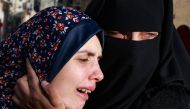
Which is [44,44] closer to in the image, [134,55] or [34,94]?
[34,94]

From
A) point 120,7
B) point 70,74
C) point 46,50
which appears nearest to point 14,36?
point 46,50

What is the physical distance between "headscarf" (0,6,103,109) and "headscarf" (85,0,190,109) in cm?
53

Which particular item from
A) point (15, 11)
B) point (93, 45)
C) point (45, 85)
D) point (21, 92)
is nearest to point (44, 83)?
point (45, 85)

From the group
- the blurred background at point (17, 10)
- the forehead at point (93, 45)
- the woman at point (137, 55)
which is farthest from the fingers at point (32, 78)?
the blurred background at point (17, 10)

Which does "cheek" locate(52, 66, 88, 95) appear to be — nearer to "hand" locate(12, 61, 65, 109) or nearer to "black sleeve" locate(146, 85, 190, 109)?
"hand" locate(12, 61, 65, 109)

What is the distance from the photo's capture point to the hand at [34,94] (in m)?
1.85

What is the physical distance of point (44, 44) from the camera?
72.7 inches

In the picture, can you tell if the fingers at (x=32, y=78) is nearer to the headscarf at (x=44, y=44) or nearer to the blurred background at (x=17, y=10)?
the headscarf at (x=44, y=44)

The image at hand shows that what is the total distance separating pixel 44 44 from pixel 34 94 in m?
0.21

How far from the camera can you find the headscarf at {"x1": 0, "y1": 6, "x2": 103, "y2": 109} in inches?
71.8

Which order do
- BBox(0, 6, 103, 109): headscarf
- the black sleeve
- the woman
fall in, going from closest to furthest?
BBox(0, 6, 103, 109): headscarf
the black sleeve
the woman

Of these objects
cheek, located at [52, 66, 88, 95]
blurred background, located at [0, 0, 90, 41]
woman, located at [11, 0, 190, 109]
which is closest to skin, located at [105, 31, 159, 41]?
woman, located at [11, 0, 190, 109]

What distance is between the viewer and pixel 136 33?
8.05 ft

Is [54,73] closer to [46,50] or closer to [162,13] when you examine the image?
[46,50]
